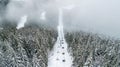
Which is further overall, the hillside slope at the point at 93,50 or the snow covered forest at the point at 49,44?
the hillside slope at the point at 93,50

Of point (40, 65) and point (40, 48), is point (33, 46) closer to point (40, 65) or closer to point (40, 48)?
point (40, 48)

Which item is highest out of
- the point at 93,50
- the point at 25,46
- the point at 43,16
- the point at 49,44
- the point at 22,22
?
the point at 43,16

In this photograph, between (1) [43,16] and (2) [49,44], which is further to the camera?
(1) [43,16]

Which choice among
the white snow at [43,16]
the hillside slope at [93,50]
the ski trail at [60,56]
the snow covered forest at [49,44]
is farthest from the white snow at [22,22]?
the hillside slope at [93,50]

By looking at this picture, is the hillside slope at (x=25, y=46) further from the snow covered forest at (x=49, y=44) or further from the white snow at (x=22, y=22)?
the white snow at (x=22, y=22)

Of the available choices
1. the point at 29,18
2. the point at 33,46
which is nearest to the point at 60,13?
the point at 29,18

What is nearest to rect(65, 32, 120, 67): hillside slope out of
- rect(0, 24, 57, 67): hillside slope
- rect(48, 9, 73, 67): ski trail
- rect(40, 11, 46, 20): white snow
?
rect(48, 9, 73, 67): ski trail

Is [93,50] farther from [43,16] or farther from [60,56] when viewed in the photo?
[43,16]

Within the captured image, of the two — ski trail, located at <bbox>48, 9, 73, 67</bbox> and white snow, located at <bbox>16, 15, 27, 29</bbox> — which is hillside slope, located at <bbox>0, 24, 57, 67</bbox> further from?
white snow, located at <bbox>16, 15, 27, 29</bbox>

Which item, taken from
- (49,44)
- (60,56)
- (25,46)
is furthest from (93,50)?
(25,46)
